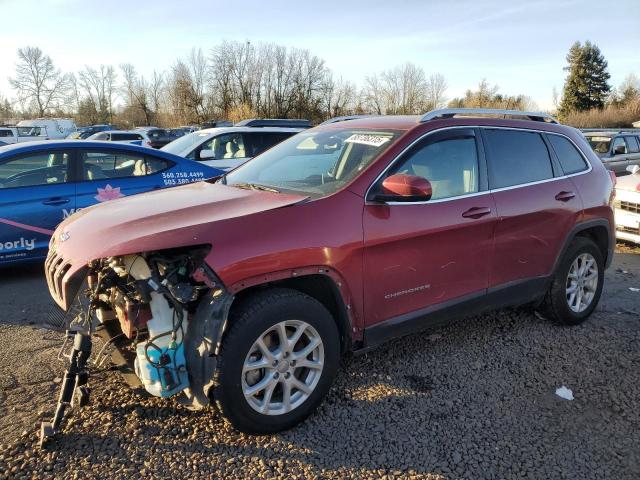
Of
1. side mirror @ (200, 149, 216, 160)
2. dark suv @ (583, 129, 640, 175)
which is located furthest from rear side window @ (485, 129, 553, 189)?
dark suv @ (583, 129, 640, 175)

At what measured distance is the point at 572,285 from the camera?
455cm

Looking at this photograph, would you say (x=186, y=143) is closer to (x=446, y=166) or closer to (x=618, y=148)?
(x=446, y=166)

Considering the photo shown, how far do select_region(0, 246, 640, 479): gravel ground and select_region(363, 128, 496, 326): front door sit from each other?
1.88 ft

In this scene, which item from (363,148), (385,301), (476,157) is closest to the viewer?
(385,301)

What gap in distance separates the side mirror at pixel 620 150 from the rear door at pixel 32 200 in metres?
13.8

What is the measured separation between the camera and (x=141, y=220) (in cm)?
289

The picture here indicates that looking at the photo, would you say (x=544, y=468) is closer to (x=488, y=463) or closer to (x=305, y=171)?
(x=488, y=463)

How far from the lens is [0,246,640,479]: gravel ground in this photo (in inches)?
104

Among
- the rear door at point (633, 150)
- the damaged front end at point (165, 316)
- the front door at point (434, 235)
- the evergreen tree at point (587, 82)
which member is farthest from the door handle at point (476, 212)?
the evergreen tree at point (587, 82)

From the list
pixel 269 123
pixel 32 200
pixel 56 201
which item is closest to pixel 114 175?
pixel 56 201

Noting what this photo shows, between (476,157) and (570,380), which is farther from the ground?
(476,157)

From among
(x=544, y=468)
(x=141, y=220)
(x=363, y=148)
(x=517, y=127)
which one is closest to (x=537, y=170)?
(x=517, y=127)

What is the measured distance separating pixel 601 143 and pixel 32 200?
14.3 meters

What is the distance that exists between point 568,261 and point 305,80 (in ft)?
165
